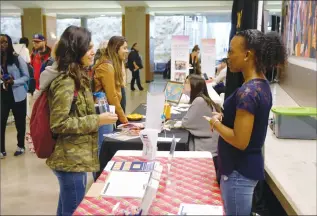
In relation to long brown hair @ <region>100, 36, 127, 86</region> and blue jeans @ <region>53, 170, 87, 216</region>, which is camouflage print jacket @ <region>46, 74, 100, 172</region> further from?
long brown hair @ <region>100, 36, 127, 86</region>

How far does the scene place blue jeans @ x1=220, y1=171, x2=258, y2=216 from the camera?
167 centimetres

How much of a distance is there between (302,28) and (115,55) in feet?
6.27

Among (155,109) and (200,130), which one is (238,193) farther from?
(200,130)

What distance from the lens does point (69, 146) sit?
76.6 inches

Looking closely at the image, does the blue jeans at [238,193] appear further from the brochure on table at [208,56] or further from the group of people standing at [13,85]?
the brochure on table at [208,56]

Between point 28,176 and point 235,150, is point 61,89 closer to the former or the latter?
point 235,150

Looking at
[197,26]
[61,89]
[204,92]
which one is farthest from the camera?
[197,26]

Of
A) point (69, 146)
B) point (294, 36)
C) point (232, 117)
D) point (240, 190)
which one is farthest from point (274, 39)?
point (294, 36)

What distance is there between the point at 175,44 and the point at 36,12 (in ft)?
32.0

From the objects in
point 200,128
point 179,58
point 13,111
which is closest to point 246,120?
point 200,128

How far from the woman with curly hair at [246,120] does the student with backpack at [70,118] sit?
69 centimetres

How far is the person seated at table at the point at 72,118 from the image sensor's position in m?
1.86

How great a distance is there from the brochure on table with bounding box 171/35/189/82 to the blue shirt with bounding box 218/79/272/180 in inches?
224

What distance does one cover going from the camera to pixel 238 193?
1.68 meters
